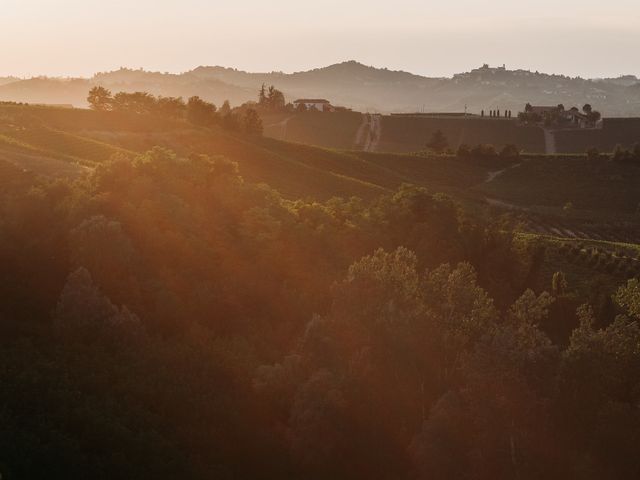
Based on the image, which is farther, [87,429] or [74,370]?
[74,370]

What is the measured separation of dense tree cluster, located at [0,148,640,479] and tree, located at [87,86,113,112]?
7748cm

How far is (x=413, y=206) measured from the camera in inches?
1907

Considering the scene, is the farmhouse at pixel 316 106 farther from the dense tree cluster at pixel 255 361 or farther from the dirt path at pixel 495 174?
the dense tree cluster at pixel 255 361

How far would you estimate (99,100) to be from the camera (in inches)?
4395

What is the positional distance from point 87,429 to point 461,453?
46.5 feet

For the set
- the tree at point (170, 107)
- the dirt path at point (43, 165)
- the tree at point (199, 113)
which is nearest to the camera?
the dirt path at point (43, 165)

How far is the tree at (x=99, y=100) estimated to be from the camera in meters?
111

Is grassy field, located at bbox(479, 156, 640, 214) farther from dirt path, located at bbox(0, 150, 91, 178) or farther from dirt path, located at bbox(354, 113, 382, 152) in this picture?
dirt path, located at bbox(0, 150, 91, 178)

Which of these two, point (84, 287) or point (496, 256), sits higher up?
point (84, 287)

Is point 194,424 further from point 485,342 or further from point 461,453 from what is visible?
point 485,342

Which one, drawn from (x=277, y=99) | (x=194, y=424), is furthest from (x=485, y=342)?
(x=277, y=99)

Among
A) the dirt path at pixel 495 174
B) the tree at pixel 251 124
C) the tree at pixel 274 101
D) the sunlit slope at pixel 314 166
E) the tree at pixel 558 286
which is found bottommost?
the tree at pixel 558 286

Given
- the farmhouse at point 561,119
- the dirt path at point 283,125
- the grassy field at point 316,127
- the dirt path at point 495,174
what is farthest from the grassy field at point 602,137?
the dirt path at point 283,125

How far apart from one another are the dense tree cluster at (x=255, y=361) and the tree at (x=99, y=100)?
77479mm
